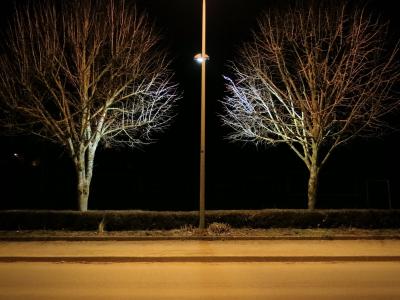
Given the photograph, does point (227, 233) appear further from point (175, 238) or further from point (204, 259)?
point (204, 259)

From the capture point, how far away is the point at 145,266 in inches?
471

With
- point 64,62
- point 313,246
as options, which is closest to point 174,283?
point 313,246

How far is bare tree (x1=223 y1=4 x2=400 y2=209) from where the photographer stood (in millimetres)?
19719

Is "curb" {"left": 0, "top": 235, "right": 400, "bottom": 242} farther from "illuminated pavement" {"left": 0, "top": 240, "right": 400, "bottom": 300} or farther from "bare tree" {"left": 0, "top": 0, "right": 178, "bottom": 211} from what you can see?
"bare tree" {"left": 0, "top": 0, "right": 178, "bottom": 211}

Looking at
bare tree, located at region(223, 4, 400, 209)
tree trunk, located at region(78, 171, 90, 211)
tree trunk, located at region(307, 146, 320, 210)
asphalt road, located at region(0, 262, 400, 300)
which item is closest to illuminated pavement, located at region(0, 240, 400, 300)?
asphalt road, located at region(0, 262, 400, 300)

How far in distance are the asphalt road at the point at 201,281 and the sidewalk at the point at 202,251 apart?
1.69 feet

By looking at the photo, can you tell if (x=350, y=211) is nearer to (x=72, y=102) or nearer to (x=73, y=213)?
(x=73, y=213)

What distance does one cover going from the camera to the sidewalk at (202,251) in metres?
12.8

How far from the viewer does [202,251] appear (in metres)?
13.8

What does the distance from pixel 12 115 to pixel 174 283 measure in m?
12.8

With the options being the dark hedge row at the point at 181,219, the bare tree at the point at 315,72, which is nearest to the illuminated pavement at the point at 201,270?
the dark hedge row at the point at 181,219

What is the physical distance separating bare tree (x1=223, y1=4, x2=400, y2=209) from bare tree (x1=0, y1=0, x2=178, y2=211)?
424 centimetres

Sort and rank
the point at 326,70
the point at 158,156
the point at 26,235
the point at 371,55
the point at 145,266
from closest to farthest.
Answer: the point at 145,266 < the point at 26,235 < the point at 326,70 < the point at 371,55 < the point at 158,156

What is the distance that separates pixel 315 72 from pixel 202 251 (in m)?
9.66
